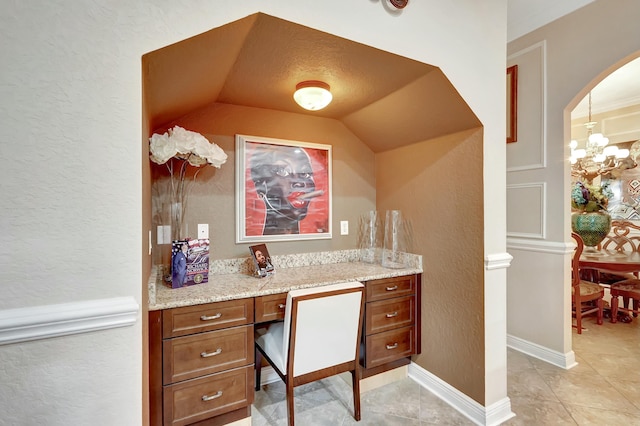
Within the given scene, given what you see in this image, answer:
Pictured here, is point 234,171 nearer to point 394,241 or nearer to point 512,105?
point 394,241

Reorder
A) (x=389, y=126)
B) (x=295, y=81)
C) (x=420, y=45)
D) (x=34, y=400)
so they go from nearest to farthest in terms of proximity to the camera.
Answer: (x=34, y=400), (x=420, y=45), (x=295, y=81), (x=389, y=126)

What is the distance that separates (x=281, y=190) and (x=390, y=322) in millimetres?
1283

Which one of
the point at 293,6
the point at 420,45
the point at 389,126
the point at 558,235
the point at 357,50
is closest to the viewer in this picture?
the point at 293,6

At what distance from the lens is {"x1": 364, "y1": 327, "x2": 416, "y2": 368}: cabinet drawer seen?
2.04 meters

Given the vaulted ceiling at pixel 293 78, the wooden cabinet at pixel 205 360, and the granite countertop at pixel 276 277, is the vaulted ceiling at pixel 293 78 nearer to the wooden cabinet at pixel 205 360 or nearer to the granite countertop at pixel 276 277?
the granite countertop at pixel 276 277

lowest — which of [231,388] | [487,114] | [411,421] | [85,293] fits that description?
[411,421]

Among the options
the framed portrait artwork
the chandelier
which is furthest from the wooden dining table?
the framed portrait artwork

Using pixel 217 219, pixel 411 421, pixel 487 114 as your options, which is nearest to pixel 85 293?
pixel 217 219

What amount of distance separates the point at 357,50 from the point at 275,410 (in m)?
2.23

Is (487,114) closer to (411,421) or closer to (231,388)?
(411,421)

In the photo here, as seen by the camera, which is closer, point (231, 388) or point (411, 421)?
point (231, 388)

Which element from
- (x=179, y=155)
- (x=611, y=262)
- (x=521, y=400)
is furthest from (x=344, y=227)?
(x=611, y=262)

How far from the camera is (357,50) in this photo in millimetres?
1414

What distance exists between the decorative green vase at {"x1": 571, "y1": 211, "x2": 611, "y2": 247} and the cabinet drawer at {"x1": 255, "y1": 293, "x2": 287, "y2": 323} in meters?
3.79
